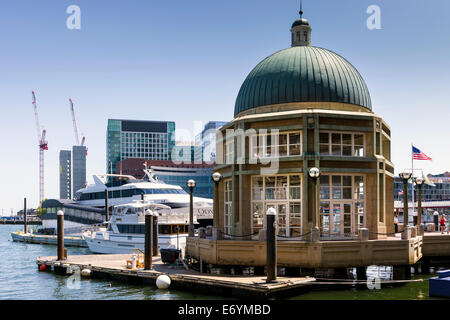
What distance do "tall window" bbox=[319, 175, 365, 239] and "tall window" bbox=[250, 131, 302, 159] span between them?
2.62 metres

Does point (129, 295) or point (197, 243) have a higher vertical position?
point (197, 243)

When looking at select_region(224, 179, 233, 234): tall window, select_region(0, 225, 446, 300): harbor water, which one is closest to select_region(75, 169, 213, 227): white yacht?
select_region(224, 179, 233, 234): tall window

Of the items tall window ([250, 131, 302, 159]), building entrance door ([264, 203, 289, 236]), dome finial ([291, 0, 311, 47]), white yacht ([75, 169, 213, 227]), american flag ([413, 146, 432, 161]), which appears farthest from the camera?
white yacht ([75, 169, 213, 227])

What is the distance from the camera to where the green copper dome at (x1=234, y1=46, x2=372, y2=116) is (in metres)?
31.9

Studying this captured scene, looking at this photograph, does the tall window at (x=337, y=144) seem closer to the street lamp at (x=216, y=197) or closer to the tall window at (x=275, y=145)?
the tall window at (x=275, y=145)

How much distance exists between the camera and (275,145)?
1211 inches

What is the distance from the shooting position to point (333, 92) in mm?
31969

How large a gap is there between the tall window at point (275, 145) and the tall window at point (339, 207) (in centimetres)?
262

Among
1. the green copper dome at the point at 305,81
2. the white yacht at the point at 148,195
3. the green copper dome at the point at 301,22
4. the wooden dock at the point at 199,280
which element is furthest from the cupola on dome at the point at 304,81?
the white yacht at the point at 148,195

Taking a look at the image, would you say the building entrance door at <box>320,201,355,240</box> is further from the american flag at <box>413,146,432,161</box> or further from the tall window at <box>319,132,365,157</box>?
the american flag at <box>413,146,432,161</box>

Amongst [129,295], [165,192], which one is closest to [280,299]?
[129,295]
